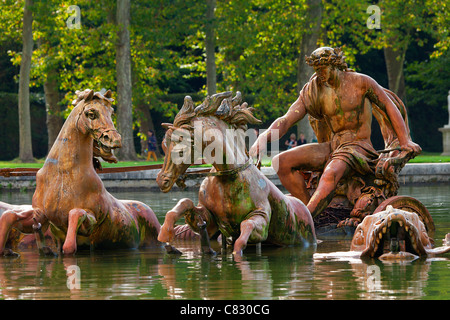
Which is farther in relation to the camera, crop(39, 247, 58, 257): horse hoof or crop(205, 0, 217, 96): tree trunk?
crop(205, 0, 217, 96): tree trunk

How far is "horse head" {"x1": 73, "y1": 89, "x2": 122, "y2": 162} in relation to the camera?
7.97m

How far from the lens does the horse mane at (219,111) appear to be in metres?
8.02

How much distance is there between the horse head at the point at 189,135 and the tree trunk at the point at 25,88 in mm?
25735

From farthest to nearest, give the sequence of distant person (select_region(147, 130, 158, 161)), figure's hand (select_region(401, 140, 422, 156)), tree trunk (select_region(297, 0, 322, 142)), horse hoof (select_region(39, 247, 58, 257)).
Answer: distant person (select_region(147, 130, 158, 161)) → tree trunk (select_region(297, 0, 322, 142)) → figure's hand (select_region(401, 140, 422, 156)) → horse hoof (select_region(39, 247, 58, 257))

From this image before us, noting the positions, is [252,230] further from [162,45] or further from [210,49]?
[162,45]

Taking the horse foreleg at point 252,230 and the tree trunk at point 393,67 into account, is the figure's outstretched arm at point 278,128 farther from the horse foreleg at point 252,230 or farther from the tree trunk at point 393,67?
the tree trunk at point 393,67

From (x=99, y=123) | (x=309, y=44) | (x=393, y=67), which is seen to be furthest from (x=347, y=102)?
(x=393, y=67)

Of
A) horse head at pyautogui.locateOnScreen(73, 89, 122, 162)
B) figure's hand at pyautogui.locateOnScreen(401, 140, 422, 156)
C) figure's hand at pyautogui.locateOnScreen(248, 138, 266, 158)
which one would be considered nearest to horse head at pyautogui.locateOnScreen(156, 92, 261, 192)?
horse head at pyautogui.locateOnScreen(73, 89, 122, 162)

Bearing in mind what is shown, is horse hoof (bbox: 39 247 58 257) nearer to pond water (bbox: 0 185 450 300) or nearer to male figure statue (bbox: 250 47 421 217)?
pond water (bbox: 0 185 450 300)

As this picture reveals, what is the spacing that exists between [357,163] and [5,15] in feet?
88.9

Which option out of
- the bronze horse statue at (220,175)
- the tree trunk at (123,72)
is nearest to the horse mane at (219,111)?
the bronze horse statue at (220,175)

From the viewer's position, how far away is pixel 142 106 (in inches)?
1582

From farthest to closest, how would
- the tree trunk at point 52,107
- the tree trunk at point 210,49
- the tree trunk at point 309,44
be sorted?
the tree trunk at point 52,107 → the tree trunk at point 309,44 → the tree trunk at point 210,49
